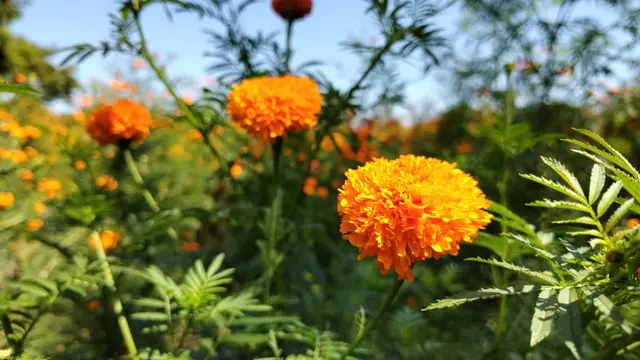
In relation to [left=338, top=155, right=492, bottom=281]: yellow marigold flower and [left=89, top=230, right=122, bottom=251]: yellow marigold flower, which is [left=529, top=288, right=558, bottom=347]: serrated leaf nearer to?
[left=338, top=155, right=492, bottom=281]: yellow marigold flower

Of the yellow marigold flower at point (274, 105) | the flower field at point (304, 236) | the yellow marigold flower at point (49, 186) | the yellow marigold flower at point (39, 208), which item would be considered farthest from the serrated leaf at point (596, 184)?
the yellow marigold flower at point (49, 186)

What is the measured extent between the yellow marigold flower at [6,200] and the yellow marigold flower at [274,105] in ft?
2.44

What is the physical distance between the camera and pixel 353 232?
2.50 ft

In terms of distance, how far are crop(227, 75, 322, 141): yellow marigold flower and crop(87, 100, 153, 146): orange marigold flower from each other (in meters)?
0.44

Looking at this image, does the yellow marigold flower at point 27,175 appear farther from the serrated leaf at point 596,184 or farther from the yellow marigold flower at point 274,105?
the serrated leaf at point 596,184

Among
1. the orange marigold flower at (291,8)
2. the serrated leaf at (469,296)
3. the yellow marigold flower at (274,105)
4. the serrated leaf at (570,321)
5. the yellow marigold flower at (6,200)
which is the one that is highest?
the orange marigold flower at (291,8)

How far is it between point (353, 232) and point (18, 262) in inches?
50.8

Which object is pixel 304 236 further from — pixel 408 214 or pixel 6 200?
pixel 408 214

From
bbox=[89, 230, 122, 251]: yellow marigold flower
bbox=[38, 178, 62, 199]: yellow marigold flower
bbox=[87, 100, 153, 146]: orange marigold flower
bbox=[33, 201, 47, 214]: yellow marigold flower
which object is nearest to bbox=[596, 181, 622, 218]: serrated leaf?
bbox=[87, 100, 153, 146]: orange marigold flower

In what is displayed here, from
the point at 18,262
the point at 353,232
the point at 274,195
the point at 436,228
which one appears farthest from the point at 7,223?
the point at 436,228

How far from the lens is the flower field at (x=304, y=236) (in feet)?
2.15

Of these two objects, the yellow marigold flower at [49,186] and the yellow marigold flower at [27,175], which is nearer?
the yellow marigold flower at [27,175]

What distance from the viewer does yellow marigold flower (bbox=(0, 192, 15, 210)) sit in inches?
52.9

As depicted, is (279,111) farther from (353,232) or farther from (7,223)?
(7,223)
